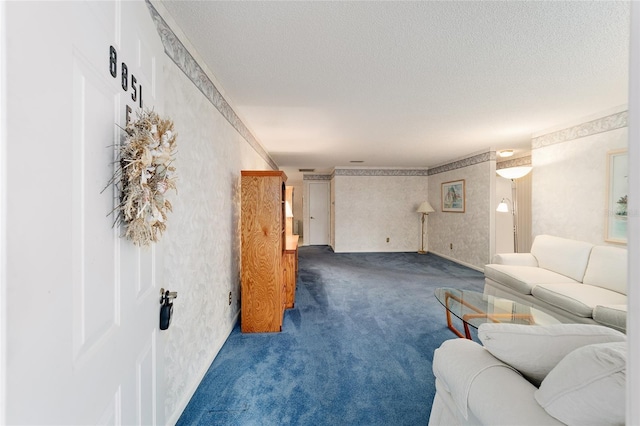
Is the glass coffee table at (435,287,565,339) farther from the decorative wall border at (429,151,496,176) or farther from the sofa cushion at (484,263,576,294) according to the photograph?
the decorative wall border at (429,151,496,176)

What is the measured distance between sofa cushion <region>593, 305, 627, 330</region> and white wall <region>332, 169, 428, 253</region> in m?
4.56

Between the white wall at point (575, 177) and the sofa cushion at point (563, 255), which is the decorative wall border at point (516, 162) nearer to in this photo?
the white wall at point (575, 177)

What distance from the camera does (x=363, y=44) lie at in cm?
152

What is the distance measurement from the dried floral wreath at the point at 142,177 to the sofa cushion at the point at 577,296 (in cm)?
294

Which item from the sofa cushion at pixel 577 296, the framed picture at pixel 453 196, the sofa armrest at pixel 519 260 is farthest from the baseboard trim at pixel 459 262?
the sofa cushion at pixel 577 296

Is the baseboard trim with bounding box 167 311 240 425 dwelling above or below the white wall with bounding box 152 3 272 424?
below

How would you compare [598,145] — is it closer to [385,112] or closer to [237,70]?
[385,112]

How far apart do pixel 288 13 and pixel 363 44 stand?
19.0 inches

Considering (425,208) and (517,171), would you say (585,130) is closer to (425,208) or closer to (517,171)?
(517,171)

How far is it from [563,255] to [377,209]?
392cm

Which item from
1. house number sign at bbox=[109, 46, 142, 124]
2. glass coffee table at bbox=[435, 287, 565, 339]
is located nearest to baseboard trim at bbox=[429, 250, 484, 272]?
glass coffee table at bbox=[435, 287, 565, 339]

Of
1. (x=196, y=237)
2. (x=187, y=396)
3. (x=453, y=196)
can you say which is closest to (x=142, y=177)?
(x=196, y=237)

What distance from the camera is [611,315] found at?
71.4 inches

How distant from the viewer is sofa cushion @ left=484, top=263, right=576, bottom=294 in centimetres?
254
